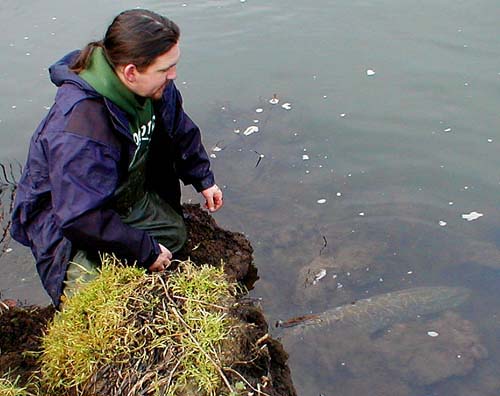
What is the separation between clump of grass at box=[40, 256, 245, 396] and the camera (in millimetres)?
2650

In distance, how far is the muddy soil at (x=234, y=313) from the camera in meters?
2.98

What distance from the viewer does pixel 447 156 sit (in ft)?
20.8

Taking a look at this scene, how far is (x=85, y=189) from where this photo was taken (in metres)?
3.24

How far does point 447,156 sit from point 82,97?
4.20 meters

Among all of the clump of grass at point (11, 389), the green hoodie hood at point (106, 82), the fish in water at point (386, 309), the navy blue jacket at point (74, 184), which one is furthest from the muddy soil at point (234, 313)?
the green hoodie hood at point (106, 82)

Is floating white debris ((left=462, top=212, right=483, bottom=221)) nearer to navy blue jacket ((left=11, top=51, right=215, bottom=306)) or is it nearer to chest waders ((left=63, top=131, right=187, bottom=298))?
chest waders ((left=63, top=131, right=187, bottom=298))

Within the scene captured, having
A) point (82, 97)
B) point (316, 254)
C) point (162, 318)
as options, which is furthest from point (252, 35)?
point (162, 318)

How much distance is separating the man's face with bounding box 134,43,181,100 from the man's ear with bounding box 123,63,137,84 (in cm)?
2

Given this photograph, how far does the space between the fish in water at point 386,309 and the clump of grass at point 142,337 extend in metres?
1.93

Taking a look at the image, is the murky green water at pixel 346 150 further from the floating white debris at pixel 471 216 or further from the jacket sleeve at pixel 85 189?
the jacket sleeve at pixel 85 189

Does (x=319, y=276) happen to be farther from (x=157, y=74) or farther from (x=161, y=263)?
(x=157, y=74)

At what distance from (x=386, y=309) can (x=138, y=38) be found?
2914 millimetres

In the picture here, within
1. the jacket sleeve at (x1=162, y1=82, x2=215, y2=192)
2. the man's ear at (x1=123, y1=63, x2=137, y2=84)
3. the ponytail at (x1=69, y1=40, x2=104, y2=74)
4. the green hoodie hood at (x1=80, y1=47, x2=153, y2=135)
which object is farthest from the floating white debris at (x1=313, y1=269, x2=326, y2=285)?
the ponytail at (x1=69, y1=40, x2=104, y2=74)

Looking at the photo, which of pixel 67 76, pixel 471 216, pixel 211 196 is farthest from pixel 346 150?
pixel 67 76
